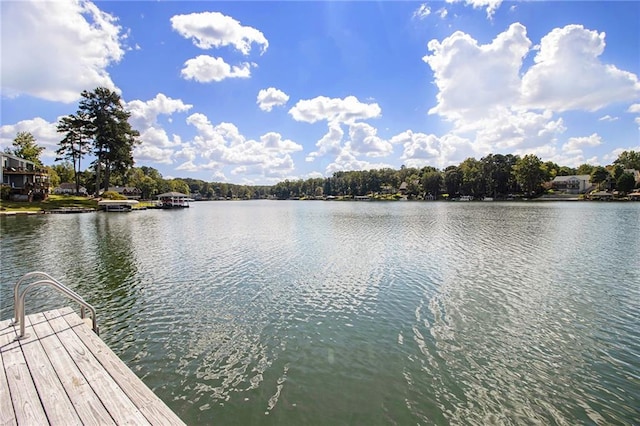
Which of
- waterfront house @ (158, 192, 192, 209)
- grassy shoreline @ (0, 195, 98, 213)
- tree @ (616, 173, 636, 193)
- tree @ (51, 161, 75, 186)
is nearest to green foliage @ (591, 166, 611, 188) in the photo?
tree @ (616, 173, 636, 193)

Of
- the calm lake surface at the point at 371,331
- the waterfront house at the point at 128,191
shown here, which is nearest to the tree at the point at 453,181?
the calm lake surface at the point at 371,331

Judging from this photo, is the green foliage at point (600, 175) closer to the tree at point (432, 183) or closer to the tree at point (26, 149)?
the tree at point (432, 183)

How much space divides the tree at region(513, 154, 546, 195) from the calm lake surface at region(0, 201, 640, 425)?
107 metres

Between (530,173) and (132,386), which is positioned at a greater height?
(530,173)

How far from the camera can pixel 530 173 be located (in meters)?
113

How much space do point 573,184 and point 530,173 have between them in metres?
21.1

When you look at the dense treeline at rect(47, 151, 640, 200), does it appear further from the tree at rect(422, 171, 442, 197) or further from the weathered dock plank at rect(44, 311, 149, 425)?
the weathered dock plank at rect(44, 311, 149, 425)

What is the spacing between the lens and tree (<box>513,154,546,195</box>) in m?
112

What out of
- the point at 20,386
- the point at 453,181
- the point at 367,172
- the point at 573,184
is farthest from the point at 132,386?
the point at 367,172

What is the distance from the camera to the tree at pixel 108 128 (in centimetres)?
6806

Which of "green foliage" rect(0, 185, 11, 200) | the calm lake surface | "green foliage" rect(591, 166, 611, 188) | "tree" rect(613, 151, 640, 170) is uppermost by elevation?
"tree" rect(613, 151, 640, 170)

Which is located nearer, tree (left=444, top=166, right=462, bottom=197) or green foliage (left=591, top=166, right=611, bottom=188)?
green foliage (left=591, top=166, right=611, bottom=188)

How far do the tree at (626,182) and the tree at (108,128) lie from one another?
137083mm

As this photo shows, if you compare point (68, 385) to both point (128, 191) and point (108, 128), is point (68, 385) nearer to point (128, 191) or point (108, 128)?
point (108, 128)
